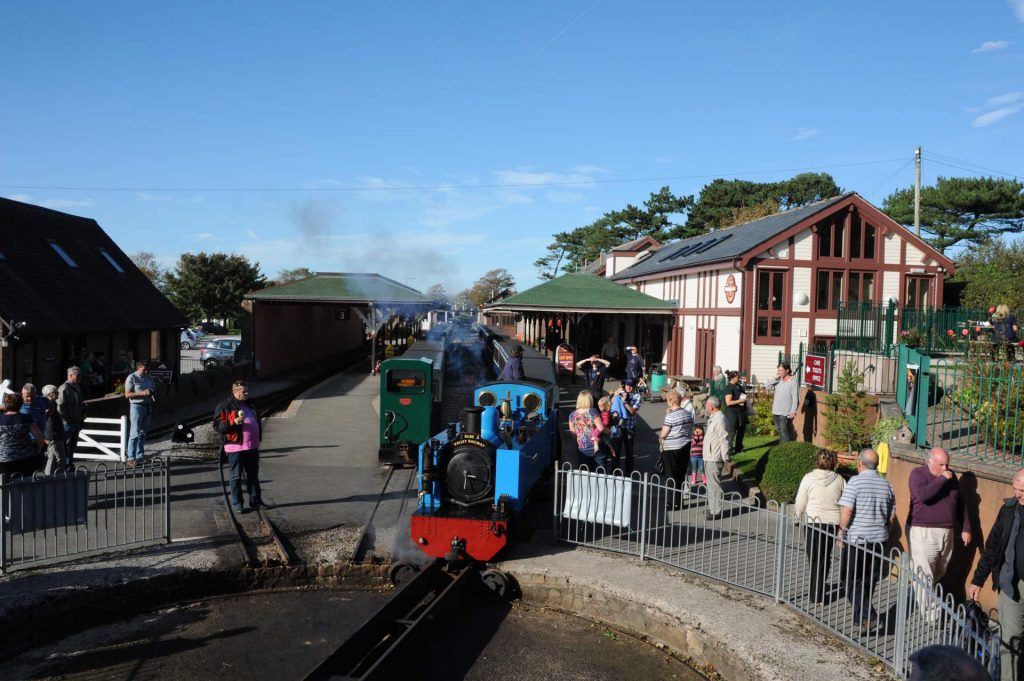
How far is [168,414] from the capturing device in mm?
18094

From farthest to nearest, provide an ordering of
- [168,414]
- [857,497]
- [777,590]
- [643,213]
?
[643,213]
[168,414]
[777,590]
[857,497]

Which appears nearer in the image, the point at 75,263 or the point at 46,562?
the point at 46,562

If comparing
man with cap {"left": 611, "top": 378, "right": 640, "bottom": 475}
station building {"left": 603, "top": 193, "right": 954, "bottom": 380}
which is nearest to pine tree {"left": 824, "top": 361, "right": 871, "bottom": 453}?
man with cap {"left": 611, "top": 378, "right": 640, "bottom": 475}

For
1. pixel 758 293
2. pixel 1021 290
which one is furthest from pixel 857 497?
pixel 1021 290

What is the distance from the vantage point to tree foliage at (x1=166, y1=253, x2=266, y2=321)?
5338 centimetres

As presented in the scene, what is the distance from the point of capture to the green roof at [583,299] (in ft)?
75.6

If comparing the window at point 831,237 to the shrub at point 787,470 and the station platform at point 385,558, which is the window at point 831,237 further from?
the station platform at point 385,558

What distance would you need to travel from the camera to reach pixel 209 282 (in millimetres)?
54062

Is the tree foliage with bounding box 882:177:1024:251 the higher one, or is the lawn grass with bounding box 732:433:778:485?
the tree foliage with bounding box 882:177:1024:251

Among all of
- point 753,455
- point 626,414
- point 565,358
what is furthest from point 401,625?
point 565,358

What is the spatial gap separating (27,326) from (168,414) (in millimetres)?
4006

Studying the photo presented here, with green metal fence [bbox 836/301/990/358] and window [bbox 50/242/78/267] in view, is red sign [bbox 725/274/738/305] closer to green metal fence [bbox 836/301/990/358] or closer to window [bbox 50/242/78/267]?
green metal fence [bbox 836/301/990/358]

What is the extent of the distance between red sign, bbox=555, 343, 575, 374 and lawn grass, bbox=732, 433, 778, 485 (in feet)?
35.8

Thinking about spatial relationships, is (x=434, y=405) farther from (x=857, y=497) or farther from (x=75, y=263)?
(x=75, y=263)
